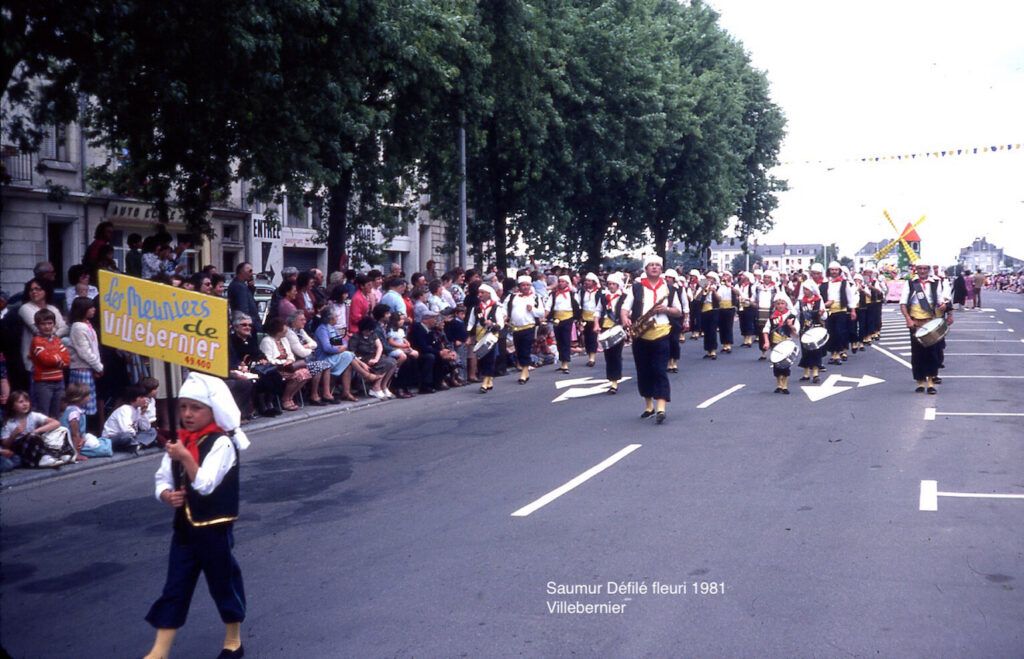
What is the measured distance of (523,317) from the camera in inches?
776

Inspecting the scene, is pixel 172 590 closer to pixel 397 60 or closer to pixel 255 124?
pixel 255 124

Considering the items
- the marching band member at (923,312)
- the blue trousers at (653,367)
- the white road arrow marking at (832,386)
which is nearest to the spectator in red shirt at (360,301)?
the blue trousers at (653,367)

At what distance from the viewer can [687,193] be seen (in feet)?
134

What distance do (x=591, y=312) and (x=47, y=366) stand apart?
13.6 metres

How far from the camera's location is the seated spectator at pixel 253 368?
14602 mm

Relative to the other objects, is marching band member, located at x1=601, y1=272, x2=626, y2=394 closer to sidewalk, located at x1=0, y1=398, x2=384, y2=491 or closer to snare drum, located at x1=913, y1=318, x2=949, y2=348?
sidewalk, located at x1=0, y1=398, x2=384, y2=491

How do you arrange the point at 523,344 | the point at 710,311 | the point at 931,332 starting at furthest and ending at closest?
1. the point at 710,311
2. the point at 523,344
3. the point at 931,332

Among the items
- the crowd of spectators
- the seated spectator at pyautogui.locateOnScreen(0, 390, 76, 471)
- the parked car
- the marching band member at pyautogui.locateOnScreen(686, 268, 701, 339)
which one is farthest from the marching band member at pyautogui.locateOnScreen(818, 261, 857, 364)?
the seated spectator at pyautogui.locateOnScreen(0, 390, 76, 471)

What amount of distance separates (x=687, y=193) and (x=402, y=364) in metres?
24.7

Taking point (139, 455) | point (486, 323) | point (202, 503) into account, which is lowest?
point (139, 455)

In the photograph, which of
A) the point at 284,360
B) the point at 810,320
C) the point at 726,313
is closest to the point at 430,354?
the point at 284,360

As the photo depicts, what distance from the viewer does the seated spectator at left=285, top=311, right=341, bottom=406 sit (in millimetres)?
15891

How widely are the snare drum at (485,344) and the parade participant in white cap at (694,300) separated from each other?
987 cm

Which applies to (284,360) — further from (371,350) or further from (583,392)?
(583,392)
